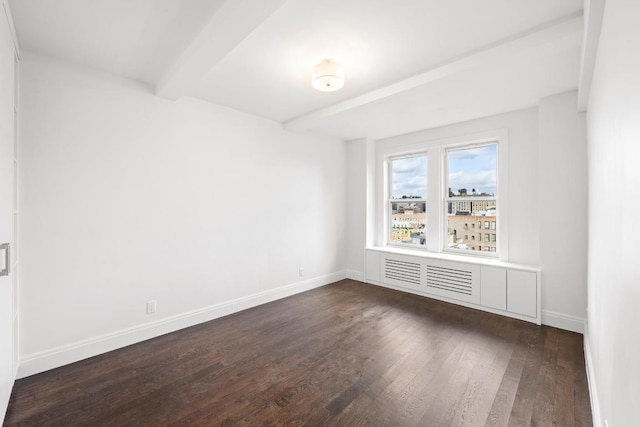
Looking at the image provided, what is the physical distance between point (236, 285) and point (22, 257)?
6.59 feet

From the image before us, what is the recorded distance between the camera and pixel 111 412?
6.10 ft

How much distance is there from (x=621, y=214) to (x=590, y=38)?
53.3 inches

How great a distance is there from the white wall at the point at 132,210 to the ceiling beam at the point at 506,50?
2000mm

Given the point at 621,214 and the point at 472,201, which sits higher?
the point at 472,201

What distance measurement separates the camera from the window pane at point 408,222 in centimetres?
474

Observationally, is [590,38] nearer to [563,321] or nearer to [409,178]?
[563,321]

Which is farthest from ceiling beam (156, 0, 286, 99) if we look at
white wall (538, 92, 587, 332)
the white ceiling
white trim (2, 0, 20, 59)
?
white wall (538, 92, 587, 332)

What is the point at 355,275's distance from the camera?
5.16m

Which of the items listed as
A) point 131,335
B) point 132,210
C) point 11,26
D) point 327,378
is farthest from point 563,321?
point 11,26

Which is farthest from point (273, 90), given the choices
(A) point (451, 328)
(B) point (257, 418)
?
(A) point (451, 328)

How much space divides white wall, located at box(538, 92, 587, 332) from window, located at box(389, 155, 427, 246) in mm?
1716

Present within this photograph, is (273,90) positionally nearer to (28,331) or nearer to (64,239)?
(64,239)

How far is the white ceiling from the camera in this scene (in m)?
1.82

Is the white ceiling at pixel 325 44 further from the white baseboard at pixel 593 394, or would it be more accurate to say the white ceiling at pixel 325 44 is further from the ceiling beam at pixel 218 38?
the white baseboard at pixel 593 394
